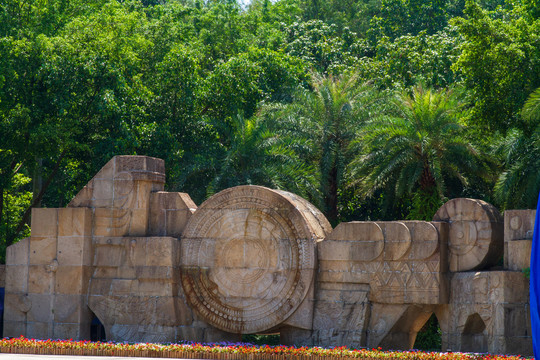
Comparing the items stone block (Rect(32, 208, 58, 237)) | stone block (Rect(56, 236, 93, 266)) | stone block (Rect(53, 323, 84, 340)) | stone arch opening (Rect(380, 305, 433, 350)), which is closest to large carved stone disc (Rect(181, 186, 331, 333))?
stone arch opening (Rect(380, 305, 433, 350))

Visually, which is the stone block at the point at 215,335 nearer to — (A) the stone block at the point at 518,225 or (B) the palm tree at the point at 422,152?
(A) the stone block at the point at 518,225

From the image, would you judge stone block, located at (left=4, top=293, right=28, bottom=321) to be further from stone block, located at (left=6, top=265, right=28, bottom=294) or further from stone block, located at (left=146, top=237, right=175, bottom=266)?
stone block, located at (left=146, top=237, right=175, bottom=266)

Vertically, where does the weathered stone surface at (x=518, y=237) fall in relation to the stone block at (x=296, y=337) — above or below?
Answer: above

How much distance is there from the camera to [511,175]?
71.5ft

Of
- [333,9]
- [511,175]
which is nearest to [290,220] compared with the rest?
[511,175]

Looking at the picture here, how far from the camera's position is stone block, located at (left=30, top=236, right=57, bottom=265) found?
1988 centimetres

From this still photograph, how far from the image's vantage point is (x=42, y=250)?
65.4 ft

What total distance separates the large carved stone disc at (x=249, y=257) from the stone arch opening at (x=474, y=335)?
3.40m

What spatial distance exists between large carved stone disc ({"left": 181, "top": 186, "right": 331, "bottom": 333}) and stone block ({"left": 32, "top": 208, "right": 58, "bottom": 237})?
3194 mm

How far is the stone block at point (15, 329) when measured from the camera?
783 inches

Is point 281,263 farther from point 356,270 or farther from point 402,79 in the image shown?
point 402,79

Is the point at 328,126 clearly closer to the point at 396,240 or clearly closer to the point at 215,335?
the point at 396,240

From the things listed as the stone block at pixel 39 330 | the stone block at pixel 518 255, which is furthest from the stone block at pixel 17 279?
the stone block at pixel 518 255

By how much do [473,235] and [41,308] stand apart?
32.8 ft
